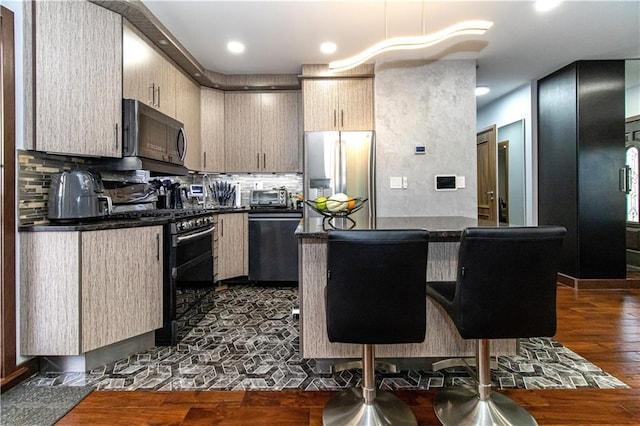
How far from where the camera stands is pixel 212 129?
14.5 feet

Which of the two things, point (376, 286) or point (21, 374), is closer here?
point (376, 286)

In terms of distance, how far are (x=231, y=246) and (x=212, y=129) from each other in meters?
1.54

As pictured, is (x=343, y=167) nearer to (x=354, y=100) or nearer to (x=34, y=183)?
(x=354, y=100)

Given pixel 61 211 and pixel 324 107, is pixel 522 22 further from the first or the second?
pixel 61 211

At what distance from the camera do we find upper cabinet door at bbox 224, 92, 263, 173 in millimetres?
4520

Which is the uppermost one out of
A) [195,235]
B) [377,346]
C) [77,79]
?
[77,79]

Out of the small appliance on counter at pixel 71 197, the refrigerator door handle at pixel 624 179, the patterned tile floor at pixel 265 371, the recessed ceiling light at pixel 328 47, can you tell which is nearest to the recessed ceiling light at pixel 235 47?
the recessed ceiling light at pixel 328 47

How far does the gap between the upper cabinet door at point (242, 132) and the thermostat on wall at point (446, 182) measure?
225cm

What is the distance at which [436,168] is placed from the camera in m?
4.01

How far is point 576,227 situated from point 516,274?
339 centimetres

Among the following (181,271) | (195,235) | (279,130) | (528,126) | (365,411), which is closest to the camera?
(365,411)

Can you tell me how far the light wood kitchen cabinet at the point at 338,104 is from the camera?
13.4 ft

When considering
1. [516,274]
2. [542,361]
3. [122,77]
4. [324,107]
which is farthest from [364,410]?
[324,107]

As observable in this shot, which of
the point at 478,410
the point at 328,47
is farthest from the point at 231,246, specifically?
the point at 478,410
